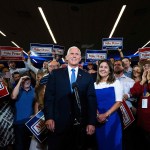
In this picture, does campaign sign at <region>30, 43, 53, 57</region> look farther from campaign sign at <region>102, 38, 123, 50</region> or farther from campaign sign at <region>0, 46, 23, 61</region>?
campaign sign at <region>102, 38, 123, 50</region>

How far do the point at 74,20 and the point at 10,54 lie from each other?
19.2 feet

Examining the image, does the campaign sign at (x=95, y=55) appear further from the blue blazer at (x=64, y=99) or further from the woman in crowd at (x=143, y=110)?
the blue blazer at (x=64, y=99)

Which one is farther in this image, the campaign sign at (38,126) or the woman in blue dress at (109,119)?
the campaign sign at (38,126)

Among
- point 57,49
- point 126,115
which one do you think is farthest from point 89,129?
point 57,49

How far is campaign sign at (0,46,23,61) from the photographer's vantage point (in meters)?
6.48

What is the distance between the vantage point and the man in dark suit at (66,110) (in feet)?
10.0

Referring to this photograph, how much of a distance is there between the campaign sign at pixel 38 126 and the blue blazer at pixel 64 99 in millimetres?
856

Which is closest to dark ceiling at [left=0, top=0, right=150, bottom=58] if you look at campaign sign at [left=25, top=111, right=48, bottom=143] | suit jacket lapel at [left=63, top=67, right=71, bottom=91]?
campaign sign at [left=25, top=111, right=48, bottom=143]

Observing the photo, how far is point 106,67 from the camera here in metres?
3.83

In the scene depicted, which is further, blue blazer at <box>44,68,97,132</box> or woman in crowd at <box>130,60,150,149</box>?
woman in crowd at <box>130,60,150,149</box>

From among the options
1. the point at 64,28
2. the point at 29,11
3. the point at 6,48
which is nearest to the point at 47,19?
the point at 29,11

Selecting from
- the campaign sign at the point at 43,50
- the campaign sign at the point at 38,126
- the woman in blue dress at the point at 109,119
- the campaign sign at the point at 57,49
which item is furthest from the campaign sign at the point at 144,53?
the campaign sign at the point at 38,126

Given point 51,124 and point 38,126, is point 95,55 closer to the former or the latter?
point 38,126

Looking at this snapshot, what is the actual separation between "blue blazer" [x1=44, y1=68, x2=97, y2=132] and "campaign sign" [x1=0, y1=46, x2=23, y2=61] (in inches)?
140
